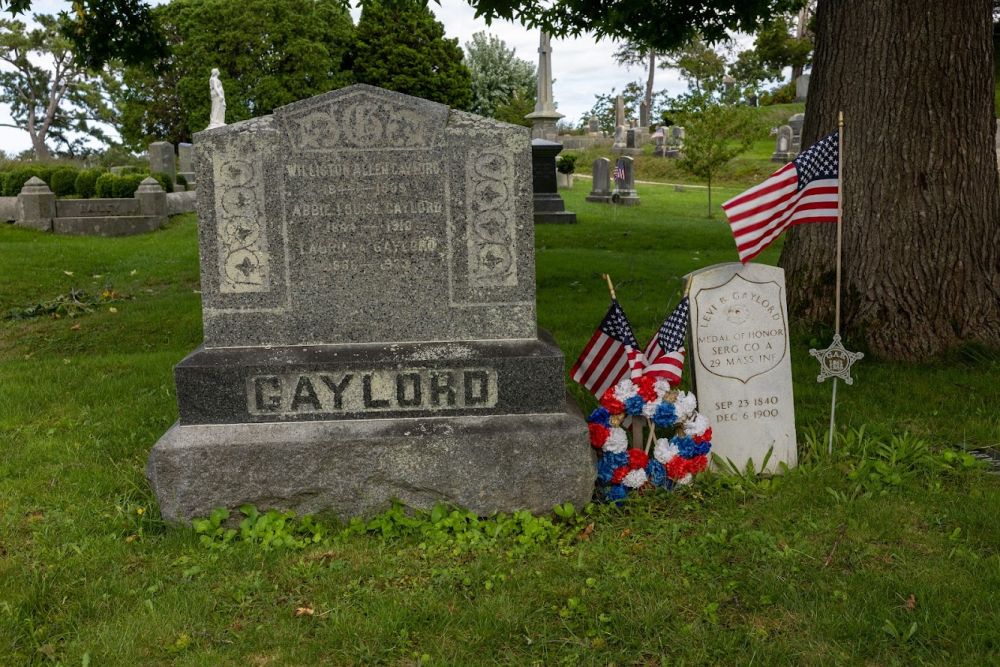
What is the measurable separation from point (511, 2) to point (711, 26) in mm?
2320

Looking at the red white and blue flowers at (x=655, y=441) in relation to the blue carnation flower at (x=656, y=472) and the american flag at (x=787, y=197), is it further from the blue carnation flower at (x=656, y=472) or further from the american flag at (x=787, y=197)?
the american flag at (x=787, y=197)

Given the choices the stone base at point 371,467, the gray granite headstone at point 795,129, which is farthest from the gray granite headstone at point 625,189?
the stone base at point 371,467

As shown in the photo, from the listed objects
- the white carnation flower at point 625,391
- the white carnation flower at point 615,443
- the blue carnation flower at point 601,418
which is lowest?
the white carnation flower at point 615,443

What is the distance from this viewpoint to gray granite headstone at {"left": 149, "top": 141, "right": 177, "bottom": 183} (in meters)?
25.5

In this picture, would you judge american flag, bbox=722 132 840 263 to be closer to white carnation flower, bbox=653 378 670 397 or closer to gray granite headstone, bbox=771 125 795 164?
white carnation flower, bbox=653 378 670 397

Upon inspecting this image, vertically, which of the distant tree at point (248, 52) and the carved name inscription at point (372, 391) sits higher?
the distant tree at point (248, 52)

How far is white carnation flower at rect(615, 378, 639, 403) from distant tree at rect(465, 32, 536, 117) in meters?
49.1

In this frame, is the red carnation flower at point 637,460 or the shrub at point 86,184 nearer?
the red carnation flower at point 637,460

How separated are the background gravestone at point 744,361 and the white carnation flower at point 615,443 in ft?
1.84

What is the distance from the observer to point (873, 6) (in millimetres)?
6539

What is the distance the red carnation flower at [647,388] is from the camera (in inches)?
190

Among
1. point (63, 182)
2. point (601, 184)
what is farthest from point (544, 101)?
point (63, 182)

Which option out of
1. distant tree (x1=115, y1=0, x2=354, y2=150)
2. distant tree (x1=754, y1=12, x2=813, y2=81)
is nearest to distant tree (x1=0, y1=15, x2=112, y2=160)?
distant tree (x1=115, y1=0, x2=354, y2=150)

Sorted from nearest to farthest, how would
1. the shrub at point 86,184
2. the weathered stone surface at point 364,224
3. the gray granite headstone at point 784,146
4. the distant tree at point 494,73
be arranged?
the weathered stone surface at point 364,224 < the shrub at point 86,184 < the gray granite headstone at point 784,146 < the distant tree at point 494,73
